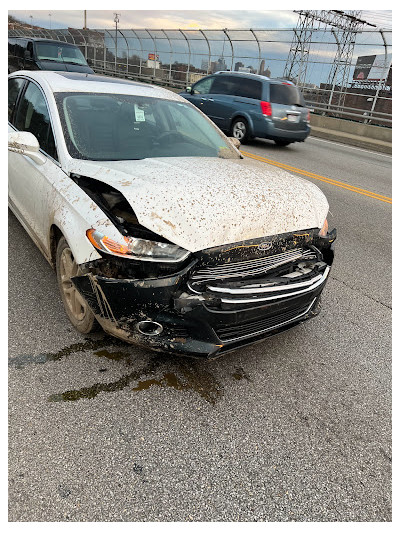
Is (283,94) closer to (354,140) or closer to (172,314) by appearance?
(354,140)

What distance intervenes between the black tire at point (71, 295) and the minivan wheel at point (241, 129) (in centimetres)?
973

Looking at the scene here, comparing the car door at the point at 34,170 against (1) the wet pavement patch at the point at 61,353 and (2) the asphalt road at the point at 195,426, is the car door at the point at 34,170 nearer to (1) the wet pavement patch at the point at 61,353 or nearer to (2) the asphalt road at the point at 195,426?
(2) the asphalt road at the point at 195,426

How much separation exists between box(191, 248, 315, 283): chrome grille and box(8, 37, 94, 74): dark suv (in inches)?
465

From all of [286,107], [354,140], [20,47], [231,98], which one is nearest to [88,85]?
[286,107]

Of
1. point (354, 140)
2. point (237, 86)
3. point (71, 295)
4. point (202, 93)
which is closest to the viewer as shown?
point (71, 295)

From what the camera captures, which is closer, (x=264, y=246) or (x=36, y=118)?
(x=264, y=246)

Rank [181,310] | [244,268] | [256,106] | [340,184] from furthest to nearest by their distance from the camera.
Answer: [256,106] < [340,184] < [244,268] < [181,310]

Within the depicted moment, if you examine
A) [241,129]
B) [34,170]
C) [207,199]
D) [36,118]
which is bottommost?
[241,129]

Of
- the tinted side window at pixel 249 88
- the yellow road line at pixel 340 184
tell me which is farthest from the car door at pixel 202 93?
the yellow road line at pixel 340 184

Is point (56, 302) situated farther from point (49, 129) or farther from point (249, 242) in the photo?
point (249, 242)

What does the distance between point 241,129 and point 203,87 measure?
2047 millimetres

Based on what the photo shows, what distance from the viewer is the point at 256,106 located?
11312 mm

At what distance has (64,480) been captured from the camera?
198 cm

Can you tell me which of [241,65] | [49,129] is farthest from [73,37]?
[49,129]
